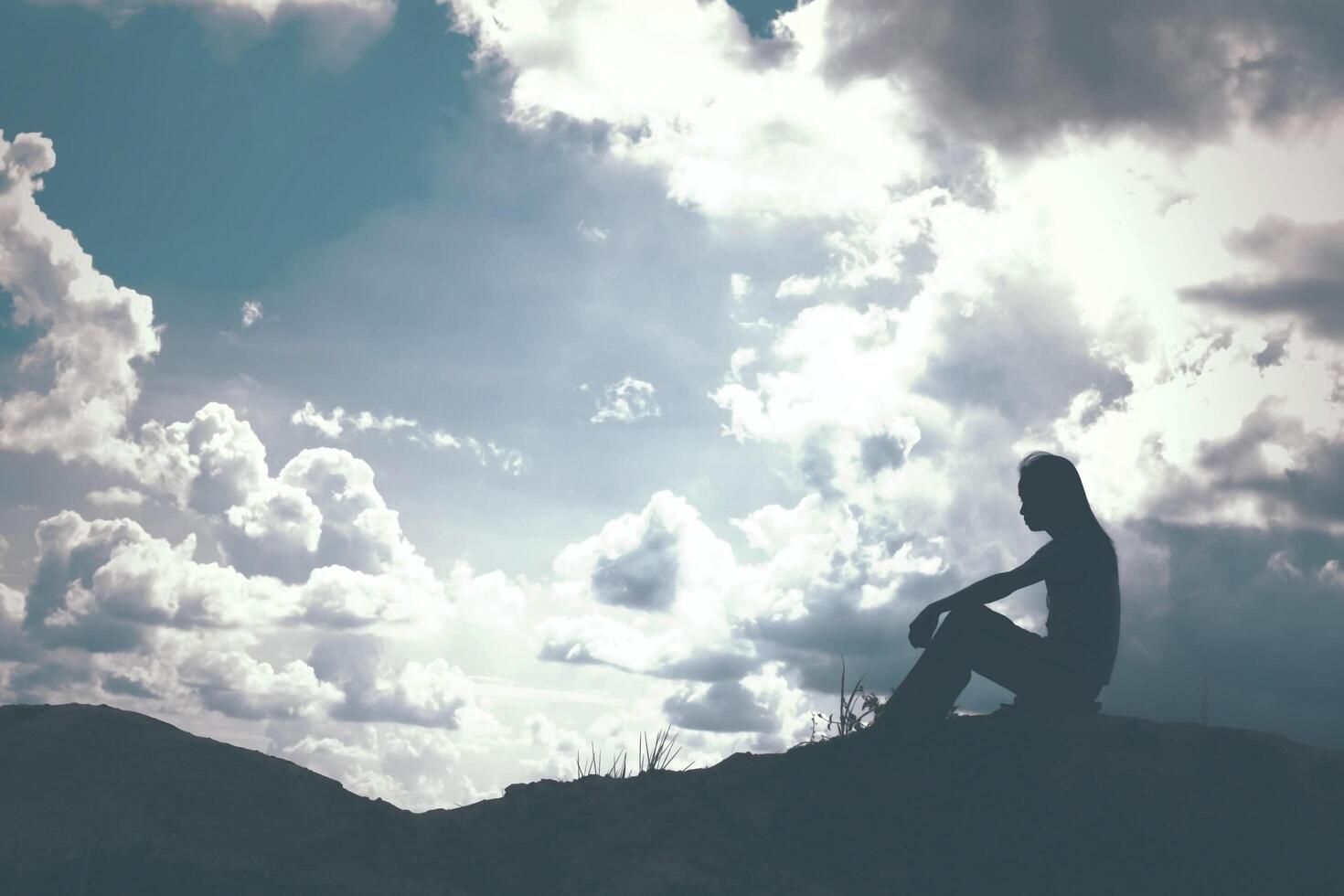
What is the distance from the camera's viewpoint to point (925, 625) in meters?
7.22

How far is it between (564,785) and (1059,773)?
3836mm

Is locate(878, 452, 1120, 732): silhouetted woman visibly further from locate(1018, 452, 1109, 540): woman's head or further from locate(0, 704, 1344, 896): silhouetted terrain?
locate(0, 704, 1344, 896): silhouetted terrain

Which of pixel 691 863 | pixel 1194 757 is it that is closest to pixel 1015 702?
pixel 1194 757

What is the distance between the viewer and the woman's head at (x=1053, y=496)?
7375mm

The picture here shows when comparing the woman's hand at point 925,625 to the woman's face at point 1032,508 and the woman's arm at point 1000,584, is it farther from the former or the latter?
the woman's face at point 1032,508

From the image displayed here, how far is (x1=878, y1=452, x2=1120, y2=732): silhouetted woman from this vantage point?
7.14 metres

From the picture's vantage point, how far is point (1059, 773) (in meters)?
7.10

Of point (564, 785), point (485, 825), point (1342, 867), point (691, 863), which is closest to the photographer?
point (1342, 867)

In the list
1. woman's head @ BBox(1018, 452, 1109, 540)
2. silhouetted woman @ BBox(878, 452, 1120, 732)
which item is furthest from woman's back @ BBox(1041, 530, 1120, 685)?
woman's head @ BBox(1018, 452, 1109, 540)

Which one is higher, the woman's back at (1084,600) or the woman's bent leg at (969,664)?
the woman's back at (1084,600)

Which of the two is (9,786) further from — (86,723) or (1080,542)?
(1080,542)

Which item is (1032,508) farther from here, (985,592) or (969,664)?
(969,664)

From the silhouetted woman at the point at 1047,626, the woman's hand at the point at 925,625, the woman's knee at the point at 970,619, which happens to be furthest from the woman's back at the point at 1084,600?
the woman's hand at the point at 925,625

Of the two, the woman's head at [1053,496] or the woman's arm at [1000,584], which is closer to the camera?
the woman's arm at [1000,584]
